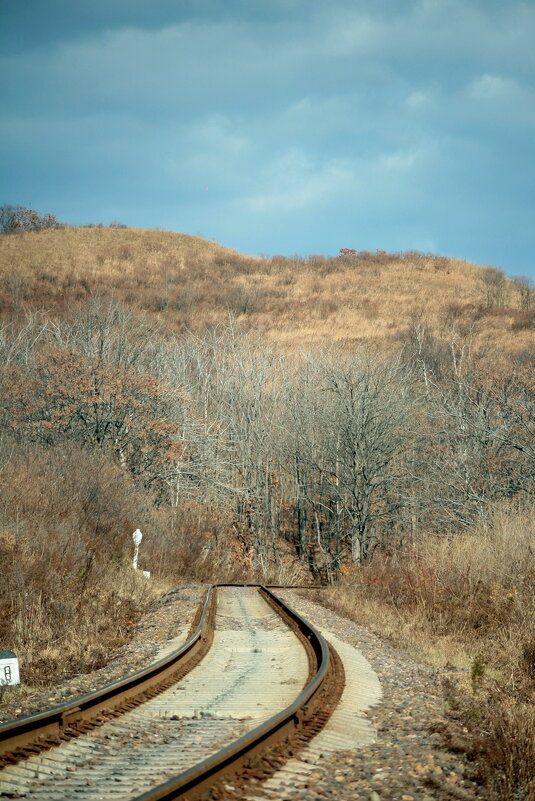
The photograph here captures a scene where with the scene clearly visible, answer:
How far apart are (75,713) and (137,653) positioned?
380cm

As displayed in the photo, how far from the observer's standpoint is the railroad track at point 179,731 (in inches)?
177

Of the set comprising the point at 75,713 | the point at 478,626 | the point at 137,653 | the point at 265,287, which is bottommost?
the point at 478,626

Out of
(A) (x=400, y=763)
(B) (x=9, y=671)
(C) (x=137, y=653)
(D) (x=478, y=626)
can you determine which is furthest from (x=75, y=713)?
(D) (x=478, y=626)

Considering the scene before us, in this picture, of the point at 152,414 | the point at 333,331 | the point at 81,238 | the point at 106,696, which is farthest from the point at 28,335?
the point at 81,238

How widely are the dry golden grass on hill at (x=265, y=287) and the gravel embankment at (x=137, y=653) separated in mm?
44512

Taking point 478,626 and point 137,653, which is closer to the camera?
point 137,653

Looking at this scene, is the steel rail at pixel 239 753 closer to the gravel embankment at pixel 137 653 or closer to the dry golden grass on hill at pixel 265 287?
the gravel embankment at pixel 137 653

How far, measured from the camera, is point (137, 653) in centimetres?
Answer: 965

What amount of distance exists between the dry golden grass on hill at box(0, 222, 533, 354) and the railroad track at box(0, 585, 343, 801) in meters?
49.3

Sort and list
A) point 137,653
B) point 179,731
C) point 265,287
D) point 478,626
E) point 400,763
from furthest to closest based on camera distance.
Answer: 1. point 265,287
2. point 478,626
3. point 137,653
4. point 179,731
5. point 400,763

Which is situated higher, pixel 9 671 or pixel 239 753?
pixel 239 753

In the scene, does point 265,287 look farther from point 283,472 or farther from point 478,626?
point 478,626

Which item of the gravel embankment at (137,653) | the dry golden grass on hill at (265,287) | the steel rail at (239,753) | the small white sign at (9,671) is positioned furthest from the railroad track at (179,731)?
the dry golden grass on hill at (265,287)

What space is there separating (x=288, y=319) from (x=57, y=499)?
56.7 metres
